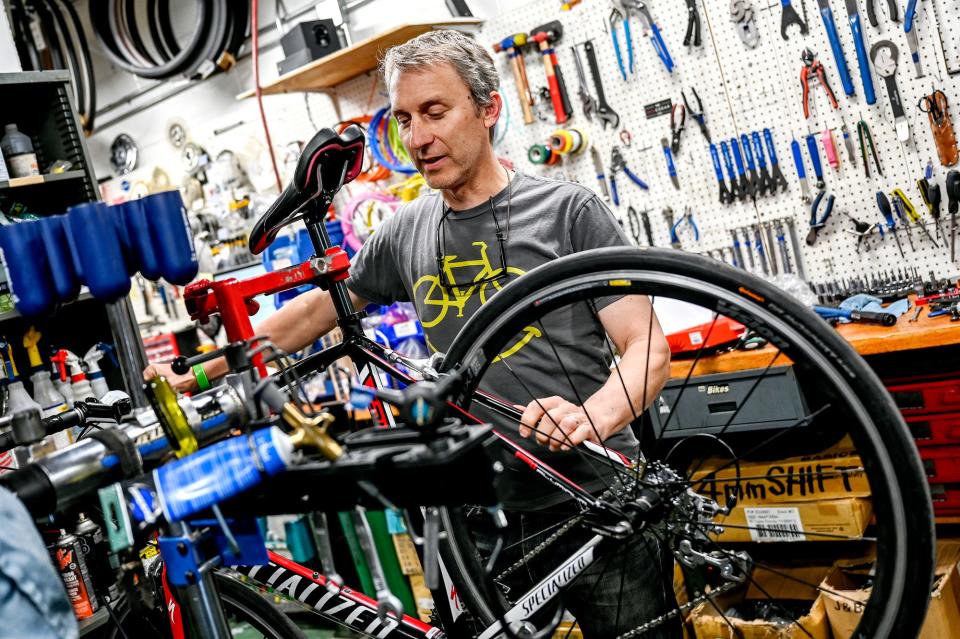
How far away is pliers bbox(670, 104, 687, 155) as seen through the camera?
2.98 meters

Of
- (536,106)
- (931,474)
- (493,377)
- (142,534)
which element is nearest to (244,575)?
(493,377)

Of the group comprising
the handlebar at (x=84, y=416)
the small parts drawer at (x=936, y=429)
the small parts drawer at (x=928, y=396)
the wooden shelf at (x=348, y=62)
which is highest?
the wooden shelf at (x=348, y=62)

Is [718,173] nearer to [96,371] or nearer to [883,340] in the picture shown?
[883,340]

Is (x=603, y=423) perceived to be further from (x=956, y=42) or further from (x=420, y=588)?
(x=420, y=588)

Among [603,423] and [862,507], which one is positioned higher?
[603,423]

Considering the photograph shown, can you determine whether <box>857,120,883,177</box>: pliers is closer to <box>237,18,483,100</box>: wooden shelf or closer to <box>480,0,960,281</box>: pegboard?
<box>480,0,960,281</box>: pegboard

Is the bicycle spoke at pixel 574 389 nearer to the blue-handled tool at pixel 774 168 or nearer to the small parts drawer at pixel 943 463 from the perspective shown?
the small parts drawer at pixel 943 463

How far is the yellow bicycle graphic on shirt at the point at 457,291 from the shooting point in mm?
1677

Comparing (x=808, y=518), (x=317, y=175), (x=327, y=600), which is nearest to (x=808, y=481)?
(x=808, y=518)

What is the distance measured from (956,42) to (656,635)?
80.3 inches

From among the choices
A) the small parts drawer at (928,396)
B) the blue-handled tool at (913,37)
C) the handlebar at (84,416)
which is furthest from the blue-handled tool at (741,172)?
the handlebar at (84,416)

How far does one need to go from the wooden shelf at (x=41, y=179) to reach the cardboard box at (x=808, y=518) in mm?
2487

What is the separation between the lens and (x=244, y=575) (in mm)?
1689

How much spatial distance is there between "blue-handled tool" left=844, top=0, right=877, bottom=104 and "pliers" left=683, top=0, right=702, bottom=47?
49 centimetres
